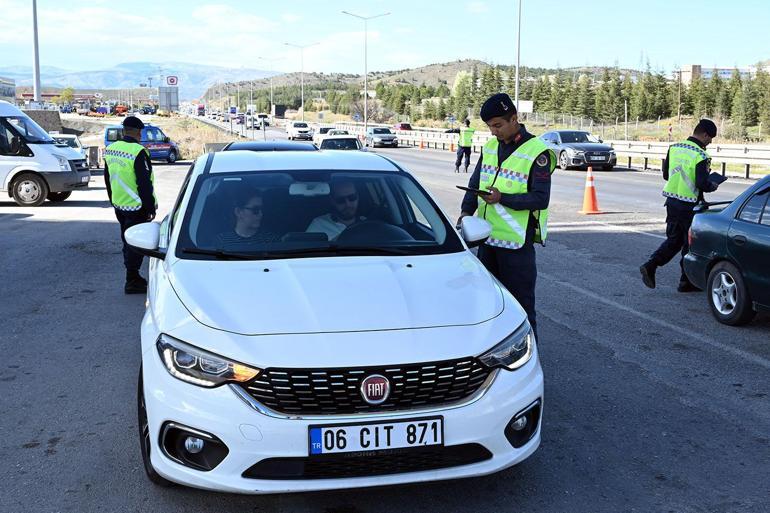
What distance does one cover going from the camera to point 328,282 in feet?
13.1

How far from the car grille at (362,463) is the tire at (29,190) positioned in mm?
17335

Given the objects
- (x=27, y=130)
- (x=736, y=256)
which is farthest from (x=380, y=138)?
(x=736, y=256)

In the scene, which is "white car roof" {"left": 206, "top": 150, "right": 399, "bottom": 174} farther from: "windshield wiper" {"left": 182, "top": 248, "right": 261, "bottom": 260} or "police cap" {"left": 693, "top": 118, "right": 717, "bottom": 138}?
"police cap" {"left": 693, "top": 118, "right": 717, "bottom": 138}

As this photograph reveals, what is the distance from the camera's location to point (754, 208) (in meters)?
7.14

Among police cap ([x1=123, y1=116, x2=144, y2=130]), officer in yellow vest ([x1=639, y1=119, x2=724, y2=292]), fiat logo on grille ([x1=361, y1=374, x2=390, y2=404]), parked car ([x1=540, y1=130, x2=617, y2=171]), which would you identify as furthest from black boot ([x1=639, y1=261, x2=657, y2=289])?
parked car ([x1=540, y1=130, x2=617, y2=171])

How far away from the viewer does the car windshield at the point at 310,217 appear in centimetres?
451

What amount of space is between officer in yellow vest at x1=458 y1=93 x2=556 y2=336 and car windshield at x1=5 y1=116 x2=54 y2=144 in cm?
1606

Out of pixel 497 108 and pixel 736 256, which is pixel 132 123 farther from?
pixel 736 256

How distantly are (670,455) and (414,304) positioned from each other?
175cm

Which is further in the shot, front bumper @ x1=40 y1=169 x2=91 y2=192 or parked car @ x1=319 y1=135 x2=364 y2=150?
parked car @ x1=319 y1=135 x2=364 y2=150

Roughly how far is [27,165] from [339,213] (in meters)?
16.0

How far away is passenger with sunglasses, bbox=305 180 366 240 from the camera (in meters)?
4.76

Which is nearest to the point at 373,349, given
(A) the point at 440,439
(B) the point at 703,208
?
(A) the point at 440,439

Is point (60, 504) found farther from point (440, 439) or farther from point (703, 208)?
point (703, 208)
